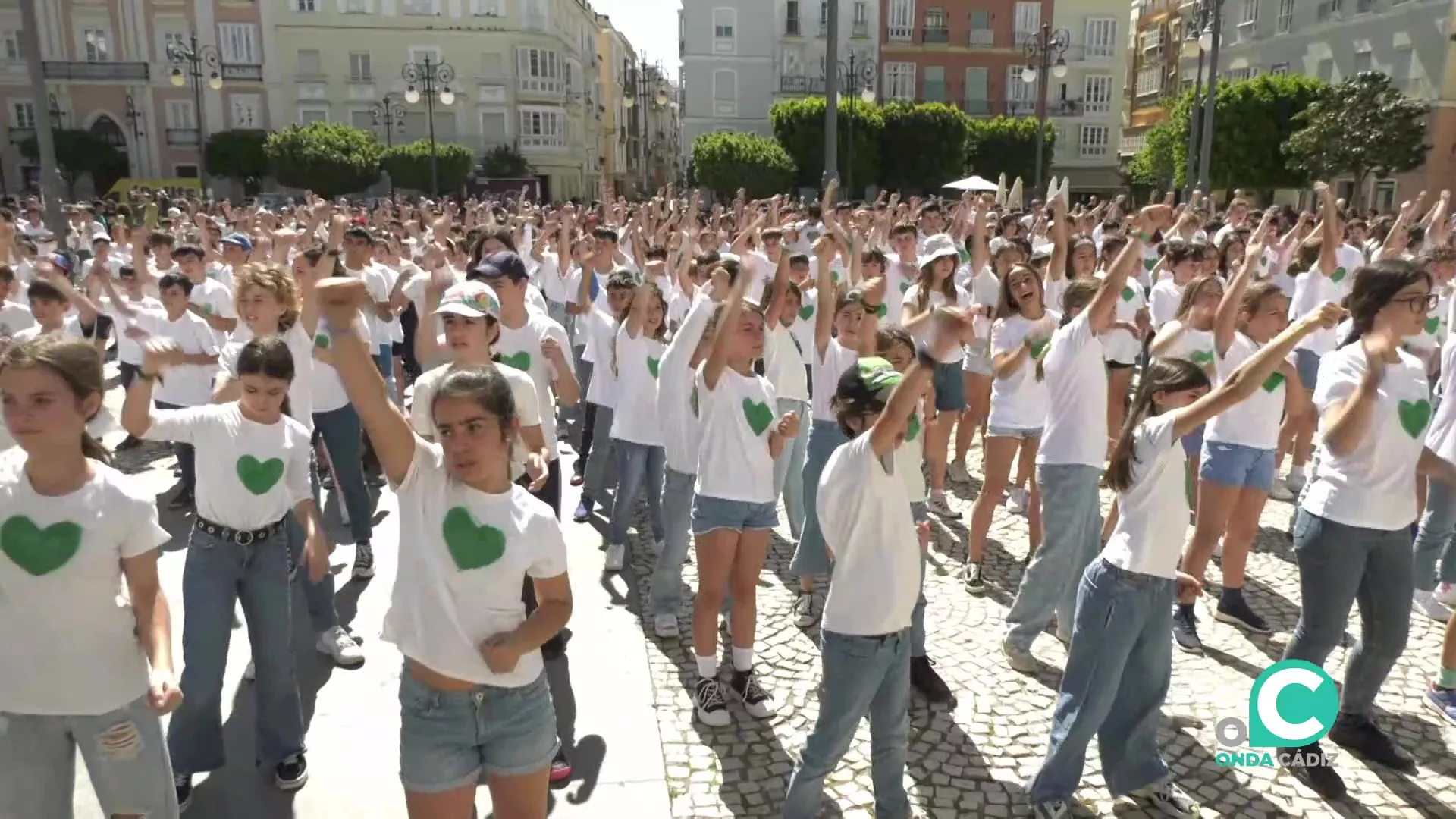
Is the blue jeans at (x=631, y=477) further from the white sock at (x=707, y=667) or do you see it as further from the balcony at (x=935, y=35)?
the balcony at (x=935, y=35)

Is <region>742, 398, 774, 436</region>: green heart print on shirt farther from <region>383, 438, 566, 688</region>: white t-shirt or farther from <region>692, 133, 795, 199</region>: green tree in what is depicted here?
<region>692, 133, 795, 199</region>: green tree

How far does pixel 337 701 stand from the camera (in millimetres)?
4430

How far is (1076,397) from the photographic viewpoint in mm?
4492

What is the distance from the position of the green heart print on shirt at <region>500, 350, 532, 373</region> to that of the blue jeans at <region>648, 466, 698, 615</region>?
0.88m

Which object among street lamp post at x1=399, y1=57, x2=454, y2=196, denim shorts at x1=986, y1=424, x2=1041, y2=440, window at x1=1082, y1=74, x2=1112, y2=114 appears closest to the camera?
denim shorts at x1=986, y1=424, x2=1041, y2=440

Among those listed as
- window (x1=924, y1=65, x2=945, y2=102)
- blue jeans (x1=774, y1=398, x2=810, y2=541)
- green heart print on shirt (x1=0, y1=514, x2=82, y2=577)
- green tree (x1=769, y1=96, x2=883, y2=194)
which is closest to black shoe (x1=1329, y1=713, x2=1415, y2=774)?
blue jeans (x1=774, y1=398, x2=810, y2=541)

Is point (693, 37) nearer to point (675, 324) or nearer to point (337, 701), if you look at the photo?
point (675, 324)

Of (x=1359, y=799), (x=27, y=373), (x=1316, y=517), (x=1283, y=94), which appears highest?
(x=1283, y=94)

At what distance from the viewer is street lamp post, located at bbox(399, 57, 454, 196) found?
35.1 meters

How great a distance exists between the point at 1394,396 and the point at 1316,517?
20.8 inches

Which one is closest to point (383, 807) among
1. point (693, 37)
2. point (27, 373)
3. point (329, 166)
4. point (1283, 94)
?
point (27, 373)

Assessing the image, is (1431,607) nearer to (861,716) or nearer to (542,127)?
(861,716)

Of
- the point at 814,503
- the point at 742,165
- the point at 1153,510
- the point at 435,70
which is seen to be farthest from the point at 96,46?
the point at 1153,510

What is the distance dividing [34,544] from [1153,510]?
131 inches
